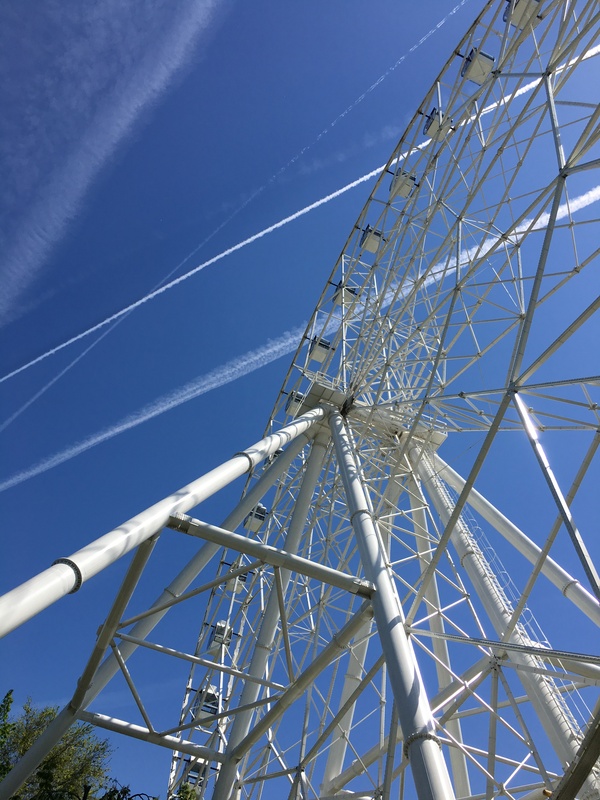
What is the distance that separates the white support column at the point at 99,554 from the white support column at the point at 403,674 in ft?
8.96

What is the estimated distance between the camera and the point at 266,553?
8.56 meters

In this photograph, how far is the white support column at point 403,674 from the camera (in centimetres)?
610

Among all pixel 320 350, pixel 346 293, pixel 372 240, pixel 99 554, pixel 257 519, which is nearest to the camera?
pixel 99 554

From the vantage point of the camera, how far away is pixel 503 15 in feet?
50.2

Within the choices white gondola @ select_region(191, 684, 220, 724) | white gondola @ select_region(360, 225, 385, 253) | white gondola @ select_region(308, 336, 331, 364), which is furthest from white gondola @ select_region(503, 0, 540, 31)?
white gondola @ select_region(191, 684, 220, 724)

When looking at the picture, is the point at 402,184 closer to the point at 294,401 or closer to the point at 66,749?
the point at 294,401

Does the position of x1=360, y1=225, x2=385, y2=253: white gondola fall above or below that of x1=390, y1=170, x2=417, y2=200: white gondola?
below

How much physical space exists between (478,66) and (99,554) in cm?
1577

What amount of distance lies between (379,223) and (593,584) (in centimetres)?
1626

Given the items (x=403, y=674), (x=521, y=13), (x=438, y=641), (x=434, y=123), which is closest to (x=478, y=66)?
(x=521, y=13)

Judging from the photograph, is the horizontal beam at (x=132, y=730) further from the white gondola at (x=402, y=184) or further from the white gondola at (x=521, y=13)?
the white gondola at (x=521, y=13)

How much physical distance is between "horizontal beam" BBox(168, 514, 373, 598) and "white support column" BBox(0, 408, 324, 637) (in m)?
0.36

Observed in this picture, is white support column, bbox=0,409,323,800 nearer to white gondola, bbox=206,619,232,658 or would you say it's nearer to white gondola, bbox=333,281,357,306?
white gondola, bbox=333,281,357,306

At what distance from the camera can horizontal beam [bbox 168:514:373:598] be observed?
8391mm
